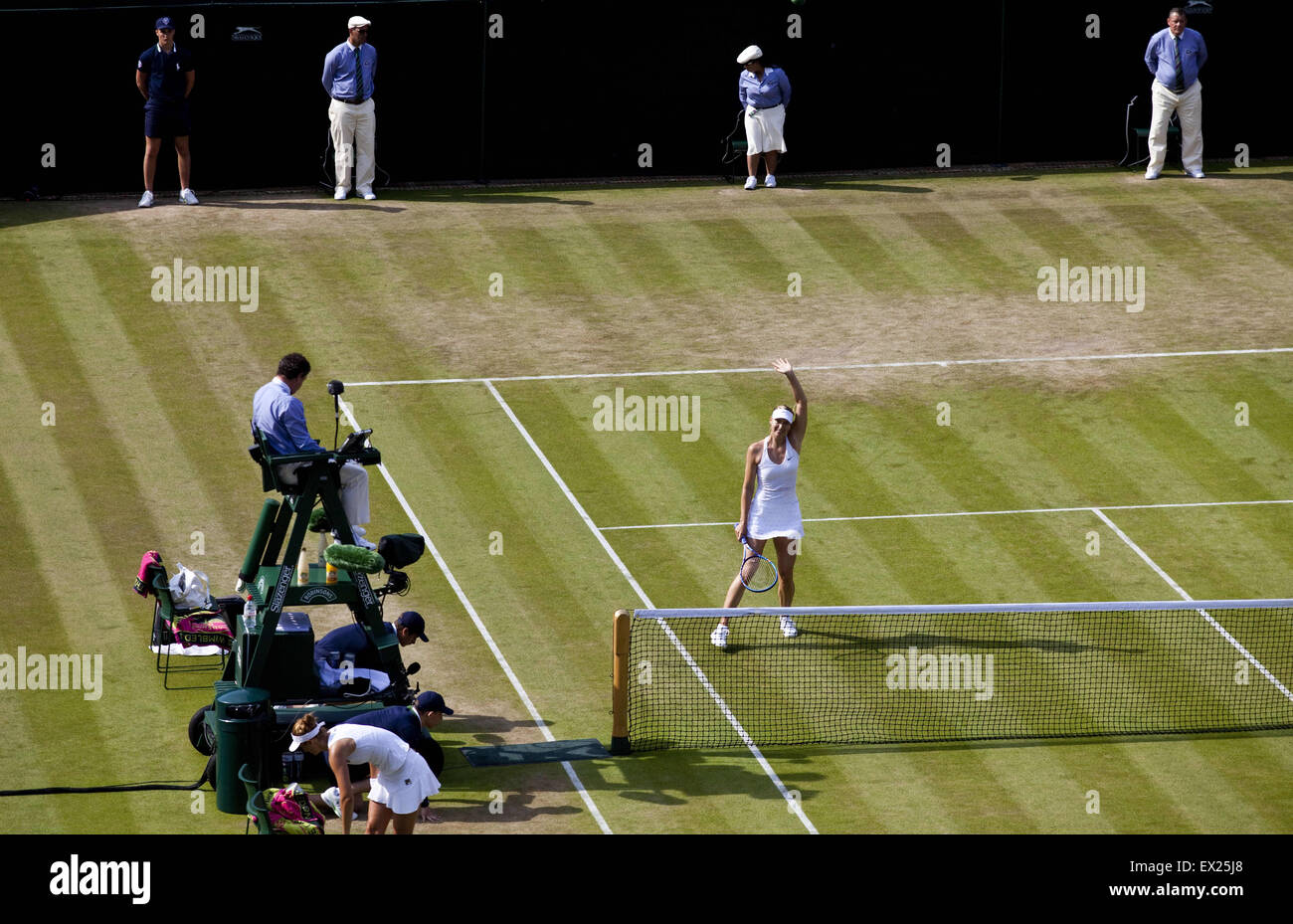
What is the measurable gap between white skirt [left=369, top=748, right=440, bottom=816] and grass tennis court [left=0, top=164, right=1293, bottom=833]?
0.88 metres

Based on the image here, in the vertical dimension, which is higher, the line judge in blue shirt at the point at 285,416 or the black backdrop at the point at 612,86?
the black backdrop at the point at 612,86

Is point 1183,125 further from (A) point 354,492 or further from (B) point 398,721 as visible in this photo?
(B) point 398,721

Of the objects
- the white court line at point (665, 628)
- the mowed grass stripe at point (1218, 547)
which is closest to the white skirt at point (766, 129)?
the white court line at point (665, 628)

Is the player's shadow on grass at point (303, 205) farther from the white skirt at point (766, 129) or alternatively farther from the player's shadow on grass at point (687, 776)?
the player's shadow on grass at point (687, 776)

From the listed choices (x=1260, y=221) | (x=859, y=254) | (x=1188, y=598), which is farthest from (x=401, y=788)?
(x=1260, y=221)

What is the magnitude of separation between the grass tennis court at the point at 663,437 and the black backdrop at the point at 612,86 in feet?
2.41

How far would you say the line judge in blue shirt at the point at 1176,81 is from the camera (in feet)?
101

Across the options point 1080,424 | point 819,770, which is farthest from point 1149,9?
point 819,770

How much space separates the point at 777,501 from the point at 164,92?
13.8 m

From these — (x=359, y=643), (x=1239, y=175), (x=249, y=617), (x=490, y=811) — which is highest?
(x=1239, y=175)

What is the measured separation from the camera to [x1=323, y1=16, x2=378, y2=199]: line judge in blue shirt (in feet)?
95.9

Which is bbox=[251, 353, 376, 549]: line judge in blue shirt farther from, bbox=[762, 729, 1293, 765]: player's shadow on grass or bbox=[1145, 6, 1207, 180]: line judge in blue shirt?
bbox=[1145, 6, 1207, 180]: line judge in blue shirt
